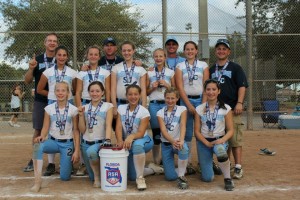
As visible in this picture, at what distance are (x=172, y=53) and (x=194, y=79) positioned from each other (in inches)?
26.6

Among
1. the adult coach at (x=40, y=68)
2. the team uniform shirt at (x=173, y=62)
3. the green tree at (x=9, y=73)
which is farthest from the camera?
the green tree at (x=9, y=73)

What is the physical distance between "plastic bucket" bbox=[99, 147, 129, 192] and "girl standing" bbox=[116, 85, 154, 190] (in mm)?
169

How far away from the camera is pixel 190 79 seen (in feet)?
18.6

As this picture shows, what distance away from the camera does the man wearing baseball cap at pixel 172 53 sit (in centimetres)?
595

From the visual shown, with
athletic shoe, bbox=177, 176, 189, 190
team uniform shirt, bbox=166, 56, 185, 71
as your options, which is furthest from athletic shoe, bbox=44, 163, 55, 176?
team uniform shirt, bbox=166, 56, 185, 71

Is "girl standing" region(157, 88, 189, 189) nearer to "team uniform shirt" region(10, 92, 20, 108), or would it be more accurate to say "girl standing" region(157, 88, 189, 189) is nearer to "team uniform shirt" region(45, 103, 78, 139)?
"team uniform shirt" region(45, 103, 78, 139)

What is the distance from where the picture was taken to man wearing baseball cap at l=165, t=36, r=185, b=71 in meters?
5.95

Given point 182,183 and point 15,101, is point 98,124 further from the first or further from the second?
point 15,101

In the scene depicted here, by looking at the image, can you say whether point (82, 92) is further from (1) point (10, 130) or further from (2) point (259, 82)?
(2) point (259, 82)

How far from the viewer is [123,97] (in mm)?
5707

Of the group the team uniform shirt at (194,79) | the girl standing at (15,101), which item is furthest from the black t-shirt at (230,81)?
the girl standing at (15,101)

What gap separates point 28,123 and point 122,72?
8107mm

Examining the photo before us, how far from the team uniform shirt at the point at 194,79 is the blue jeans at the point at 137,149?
1.03 meters

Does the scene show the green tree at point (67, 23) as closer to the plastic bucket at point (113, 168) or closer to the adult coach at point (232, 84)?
the adult coach at point (232, 84)
